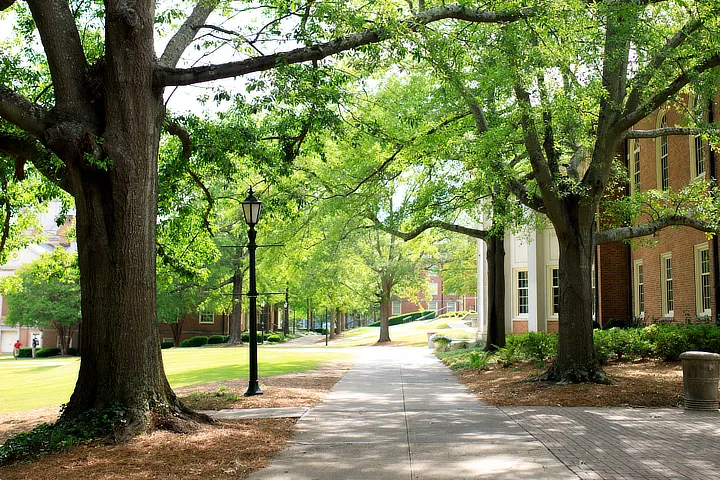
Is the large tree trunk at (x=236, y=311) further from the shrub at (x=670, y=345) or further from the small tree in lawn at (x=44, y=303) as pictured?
the shrub at (x=670, y=345)

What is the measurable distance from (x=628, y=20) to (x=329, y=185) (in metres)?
12.9

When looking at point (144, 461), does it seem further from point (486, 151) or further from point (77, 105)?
point (486, 151)

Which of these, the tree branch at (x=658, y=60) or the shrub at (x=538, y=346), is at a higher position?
the tree branch at (x=658, y=60)

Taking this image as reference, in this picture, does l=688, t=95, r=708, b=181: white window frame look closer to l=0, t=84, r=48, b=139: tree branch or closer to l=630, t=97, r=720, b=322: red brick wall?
l=630, t=97, r=720, b=322: red brick wall

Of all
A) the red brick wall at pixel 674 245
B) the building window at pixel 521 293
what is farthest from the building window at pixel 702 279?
the building window at pixel 521 293

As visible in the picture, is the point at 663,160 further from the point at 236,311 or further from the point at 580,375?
the point at 236,311

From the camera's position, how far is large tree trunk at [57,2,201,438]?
905 cm

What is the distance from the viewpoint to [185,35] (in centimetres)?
1122

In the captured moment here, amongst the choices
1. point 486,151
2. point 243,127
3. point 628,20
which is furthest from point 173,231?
point 628,20

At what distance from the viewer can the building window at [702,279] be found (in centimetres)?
2095

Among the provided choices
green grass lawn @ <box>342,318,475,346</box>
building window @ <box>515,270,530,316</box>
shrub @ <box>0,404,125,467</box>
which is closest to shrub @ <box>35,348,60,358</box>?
green grass lawn @ <box>342,318,475,346</box>

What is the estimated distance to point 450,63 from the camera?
1248 centimetres

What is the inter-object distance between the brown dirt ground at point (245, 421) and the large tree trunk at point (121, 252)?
31.5 inches

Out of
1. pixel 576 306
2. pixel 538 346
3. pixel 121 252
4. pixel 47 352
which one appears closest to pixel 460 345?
pixel 538 346
